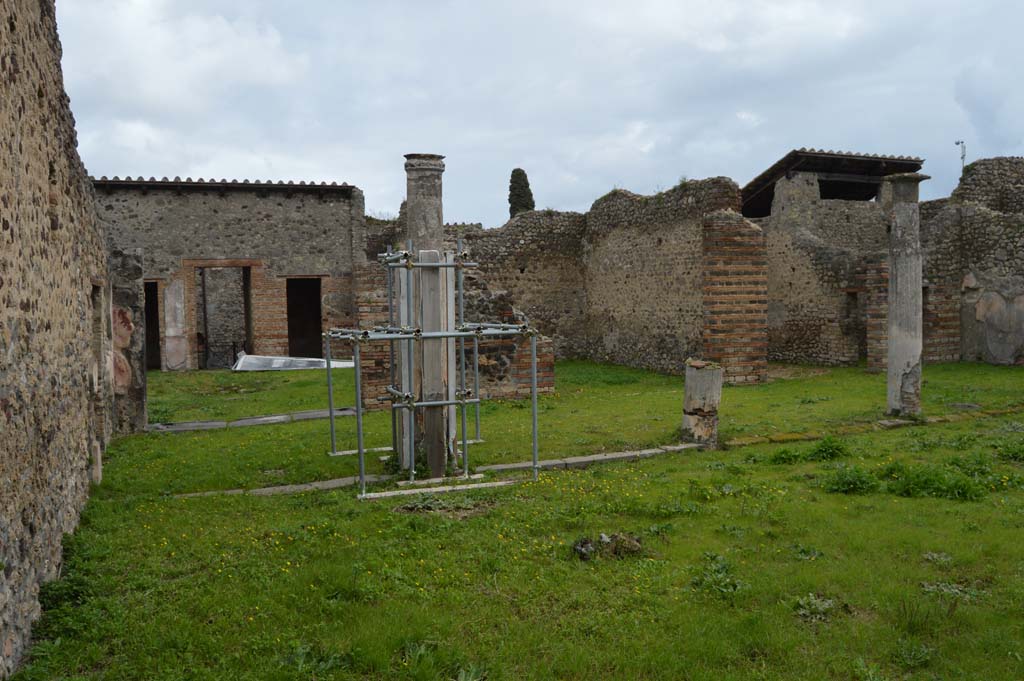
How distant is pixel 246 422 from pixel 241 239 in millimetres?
11046

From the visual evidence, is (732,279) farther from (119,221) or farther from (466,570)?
(119,221)

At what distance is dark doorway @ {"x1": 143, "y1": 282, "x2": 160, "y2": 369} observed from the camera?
69.6 ft

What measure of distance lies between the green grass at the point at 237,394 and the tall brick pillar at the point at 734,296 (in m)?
6.36

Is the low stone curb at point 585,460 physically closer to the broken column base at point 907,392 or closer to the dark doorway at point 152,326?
the broken column base at point 907,392

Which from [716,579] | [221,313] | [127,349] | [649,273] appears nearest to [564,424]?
[716,579]

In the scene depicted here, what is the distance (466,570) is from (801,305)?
47.4 ft

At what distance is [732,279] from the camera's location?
13586 mm

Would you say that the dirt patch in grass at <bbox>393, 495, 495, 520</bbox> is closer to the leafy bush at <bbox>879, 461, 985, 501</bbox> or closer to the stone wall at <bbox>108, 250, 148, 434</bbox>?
the leafy bush at <bbox>879, 461, 985, 501</bbox>

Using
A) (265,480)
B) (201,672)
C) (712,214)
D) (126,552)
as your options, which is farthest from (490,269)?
(201,672)

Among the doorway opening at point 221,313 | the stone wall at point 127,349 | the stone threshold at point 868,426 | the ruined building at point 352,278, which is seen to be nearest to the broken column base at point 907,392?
the stone threshold at point 868,426

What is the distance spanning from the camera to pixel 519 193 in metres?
27.6

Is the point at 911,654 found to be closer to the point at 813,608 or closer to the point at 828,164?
the point at 813,608

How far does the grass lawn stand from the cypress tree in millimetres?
20803

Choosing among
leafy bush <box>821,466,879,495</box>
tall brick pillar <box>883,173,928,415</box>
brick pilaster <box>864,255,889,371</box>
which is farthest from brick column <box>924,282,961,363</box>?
leafy bush <box>821,466,879,495</box>
